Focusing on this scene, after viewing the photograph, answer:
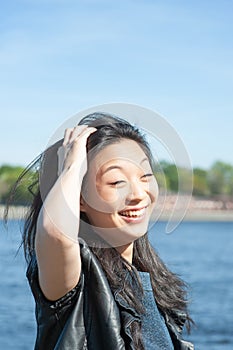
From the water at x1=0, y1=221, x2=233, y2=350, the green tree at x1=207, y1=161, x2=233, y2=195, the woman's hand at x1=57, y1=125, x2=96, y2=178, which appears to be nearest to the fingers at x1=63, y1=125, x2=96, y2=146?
the woman's hand at x1=57, y1=125, x2=96, y2=178

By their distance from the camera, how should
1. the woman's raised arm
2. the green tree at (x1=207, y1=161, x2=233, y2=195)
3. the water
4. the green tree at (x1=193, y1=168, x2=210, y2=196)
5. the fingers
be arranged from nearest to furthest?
the woman's raised arm → the fingers → the water → the green tree at (x1=193, y1=168, x2=210, y2=196) → the green tree at (x1=207, y1=161, x2=233, y2=195)

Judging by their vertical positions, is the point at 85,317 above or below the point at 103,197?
below

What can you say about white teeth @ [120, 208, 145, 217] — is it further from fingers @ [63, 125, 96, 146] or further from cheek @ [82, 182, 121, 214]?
fingers @ [63, 125, 96, 146]

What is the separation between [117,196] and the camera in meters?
2.06

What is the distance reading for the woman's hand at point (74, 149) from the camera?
1965 millimetres

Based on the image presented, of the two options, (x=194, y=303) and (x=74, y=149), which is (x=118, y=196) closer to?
(x=74, y=149)

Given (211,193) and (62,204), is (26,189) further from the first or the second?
(211,193)

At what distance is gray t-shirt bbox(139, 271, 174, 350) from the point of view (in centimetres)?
209

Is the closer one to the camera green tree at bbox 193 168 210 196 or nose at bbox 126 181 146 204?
nose at bbox 126 181 146 204

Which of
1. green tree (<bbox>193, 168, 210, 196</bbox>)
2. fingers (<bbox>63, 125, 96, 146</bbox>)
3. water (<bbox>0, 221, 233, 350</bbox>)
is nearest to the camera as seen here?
fingers (<bbox>63, 125, 96, 146</bbox>)

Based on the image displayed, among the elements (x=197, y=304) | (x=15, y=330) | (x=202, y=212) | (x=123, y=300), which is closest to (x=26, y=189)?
(x=123, y=300)

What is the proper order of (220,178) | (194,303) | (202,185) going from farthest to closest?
1. (220,178)
2. (202,185)
3. (194,303)

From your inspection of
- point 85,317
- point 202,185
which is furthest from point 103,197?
point 202,185

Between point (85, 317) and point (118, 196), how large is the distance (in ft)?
0.95
